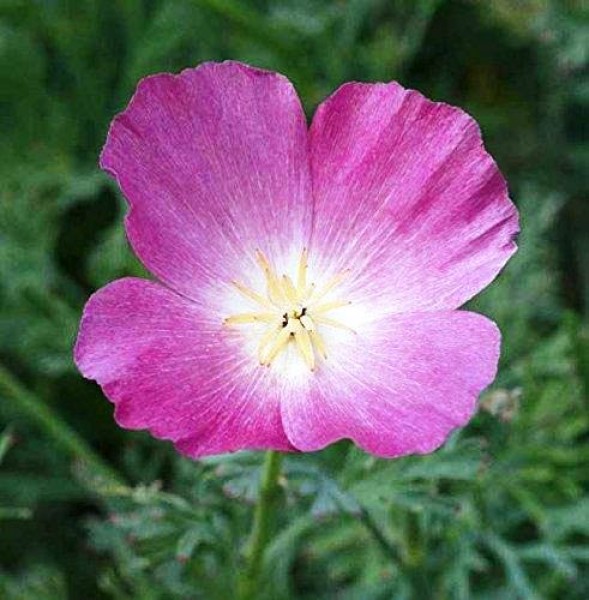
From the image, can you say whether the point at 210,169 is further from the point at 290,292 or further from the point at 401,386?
the point at 401,386

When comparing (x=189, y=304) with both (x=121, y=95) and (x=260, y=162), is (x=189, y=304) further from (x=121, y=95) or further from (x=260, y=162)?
(x=121, y=95)

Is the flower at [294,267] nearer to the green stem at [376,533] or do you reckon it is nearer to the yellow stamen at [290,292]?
the yellow stamen at [290,292]

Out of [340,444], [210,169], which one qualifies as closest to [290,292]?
[210,169]

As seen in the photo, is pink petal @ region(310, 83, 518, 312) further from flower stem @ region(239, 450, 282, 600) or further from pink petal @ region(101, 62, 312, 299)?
flower stem @ region(239, 450, 282, 600)

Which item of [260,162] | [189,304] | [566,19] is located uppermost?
[566,19]

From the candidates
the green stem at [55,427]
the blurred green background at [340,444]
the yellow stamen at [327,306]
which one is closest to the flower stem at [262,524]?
the blurred green background at [340,444]

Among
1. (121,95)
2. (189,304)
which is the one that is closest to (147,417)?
(189,304)
